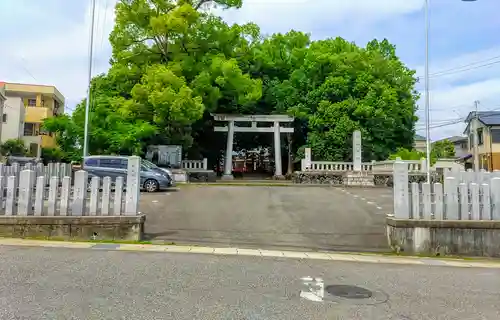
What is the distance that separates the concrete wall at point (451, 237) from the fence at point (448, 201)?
18 cm

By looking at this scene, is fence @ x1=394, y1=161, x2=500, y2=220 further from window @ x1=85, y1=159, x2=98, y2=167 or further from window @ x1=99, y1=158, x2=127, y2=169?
window @ x1=85, y1=159, x2=98, y2=167

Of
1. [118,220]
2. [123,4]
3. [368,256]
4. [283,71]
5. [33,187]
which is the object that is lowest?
[368,256]

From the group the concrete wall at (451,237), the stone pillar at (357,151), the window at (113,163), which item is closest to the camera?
the concrete wall at (451,237)

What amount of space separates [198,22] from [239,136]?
37.2 ft

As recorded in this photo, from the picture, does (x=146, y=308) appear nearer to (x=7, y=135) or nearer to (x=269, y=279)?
(x=269, y=279)

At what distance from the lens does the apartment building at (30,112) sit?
35062mm

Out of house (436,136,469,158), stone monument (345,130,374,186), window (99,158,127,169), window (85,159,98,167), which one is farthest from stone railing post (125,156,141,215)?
house (436,136,469,158)

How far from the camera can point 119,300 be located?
453 cm

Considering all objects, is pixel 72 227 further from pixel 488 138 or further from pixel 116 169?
pixel 488 138

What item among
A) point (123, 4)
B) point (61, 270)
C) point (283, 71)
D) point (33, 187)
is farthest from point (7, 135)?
point (61, 270)

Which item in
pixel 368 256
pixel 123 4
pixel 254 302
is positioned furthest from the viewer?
pixel 123 4

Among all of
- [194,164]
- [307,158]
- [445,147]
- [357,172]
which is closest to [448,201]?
[357,172]

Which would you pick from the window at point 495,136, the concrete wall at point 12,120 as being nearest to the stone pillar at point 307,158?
the window at point 495,136

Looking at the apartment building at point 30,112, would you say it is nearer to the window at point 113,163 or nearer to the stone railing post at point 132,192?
the window at point 113,163
